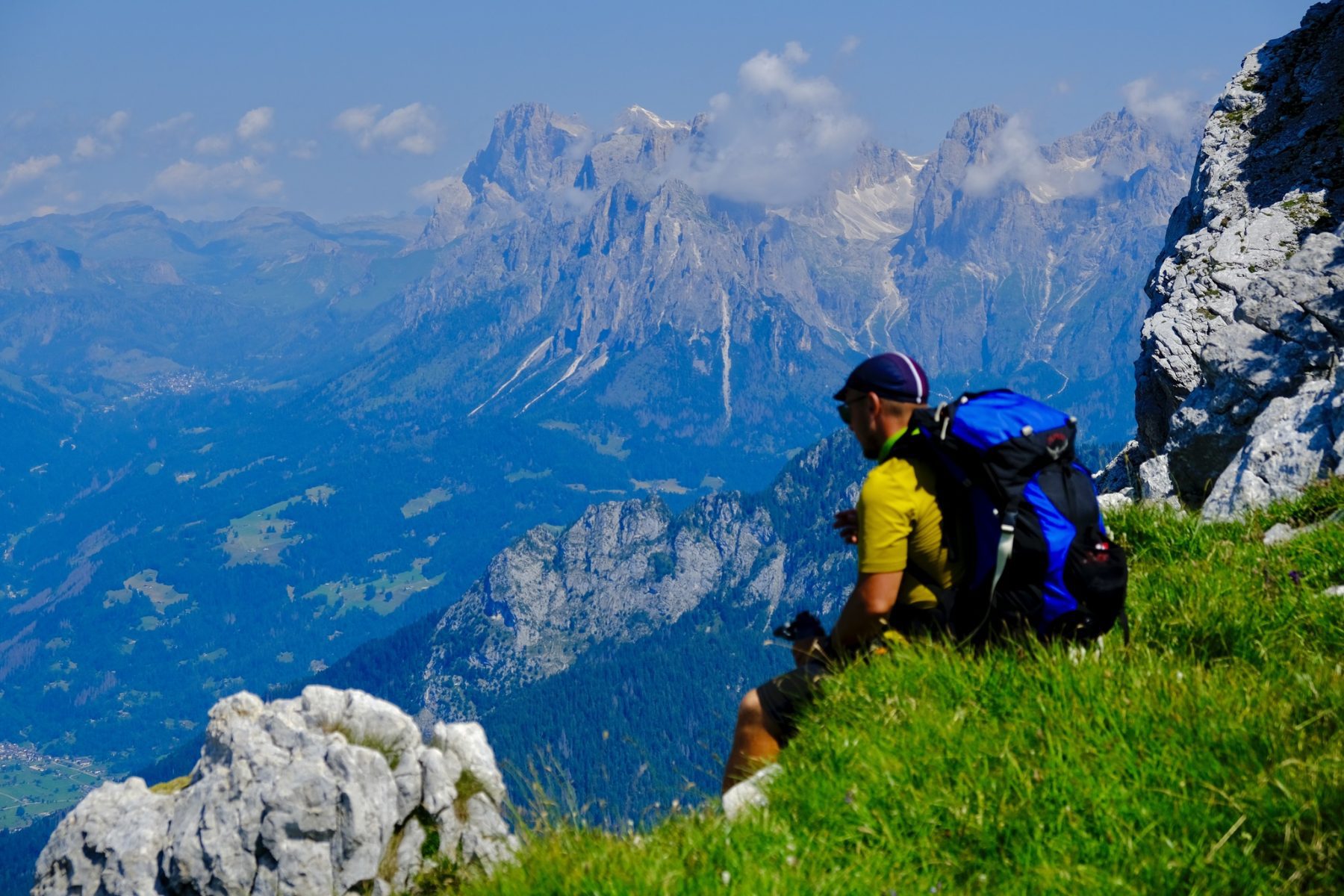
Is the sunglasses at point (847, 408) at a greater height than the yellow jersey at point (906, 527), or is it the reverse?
the sunglasses at point (847, 408)

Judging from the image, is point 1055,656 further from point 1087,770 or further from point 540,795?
point 540,795

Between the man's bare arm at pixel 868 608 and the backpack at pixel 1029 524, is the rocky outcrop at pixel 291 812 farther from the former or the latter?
the backpack at pixel 1029 524

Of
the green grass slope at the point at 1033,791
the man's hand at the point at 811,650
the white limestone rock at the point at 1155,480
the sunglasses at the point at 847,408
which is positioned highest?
the sunglasses at the point at 847,408


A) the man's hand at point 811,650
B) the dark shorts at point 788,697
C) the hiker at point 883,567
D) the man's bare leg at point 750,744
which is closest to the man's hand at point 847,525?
the hiker at point 883,567

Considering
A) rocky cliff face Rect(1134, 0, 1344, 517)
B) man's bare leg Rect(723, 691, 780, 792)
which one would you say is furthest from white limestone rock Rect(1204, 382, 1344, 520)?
man's bare leg Rect(723, 691, 780, 792)

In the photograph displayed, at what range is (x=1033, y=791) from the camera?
16.7 ft

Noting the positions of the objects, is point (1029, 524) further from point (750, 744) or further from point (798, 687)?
point (750, 744)

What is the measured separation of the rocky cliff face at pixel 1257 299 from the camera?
43.8ft

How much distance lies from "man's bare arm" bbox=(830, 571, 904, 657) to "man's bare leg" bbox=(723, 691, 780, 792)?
2.44 ft

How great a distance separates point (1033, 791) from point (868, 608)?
185cm

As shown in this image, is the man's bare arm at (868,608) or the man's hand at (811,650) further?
the man's hand at (811,650)

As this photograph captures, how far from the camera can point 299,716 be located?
41.2ft

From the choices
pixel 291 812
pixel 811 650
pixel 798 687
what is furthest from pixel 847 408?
pixel 291 812

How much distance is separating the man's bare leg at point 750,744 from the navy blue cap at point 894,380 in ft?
7.75
